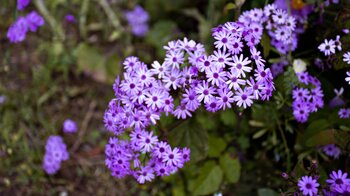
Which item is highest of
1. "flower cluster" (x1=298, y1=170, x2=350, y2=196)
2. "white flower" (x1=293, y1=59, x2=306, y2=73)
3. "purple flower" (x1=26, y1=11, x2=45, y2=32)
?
"purple flower" (x1=26, y1=11, x2=45, y2=32)

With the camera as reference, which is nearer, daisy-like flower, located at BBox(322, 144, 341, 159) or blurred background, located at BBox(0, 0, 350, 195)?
daisy-like flower, located at BBox(322, 144, 341, 159)

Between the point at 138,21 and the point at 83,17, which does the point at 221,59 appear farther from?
the point at 83,17

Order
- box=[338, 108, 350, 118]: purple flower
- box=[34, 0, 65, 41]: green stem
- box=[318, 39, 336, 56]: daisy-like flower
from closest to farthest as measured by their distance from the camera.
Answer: box=[318, 39, 336, 56]: daisy-like flower → box=[338, 108, 350, 118]: purple flower → box=[34, 0, 65, 41]: green stem

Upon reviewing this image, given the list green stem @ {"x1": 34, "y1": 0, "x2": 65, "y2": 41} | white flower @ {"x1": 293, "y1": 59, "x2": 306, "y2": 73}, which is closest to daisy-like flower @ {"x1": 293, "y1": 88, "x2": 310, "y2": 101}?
white flower @ {"x1": 293, "y1": 59, "x2": 306, "y2": 73}

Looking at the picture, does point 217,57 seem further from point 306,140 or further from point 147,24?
point 147,24

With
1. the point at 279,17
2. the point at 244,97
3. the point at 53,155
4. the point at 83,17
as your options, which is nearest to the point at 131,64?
the point at 244,97

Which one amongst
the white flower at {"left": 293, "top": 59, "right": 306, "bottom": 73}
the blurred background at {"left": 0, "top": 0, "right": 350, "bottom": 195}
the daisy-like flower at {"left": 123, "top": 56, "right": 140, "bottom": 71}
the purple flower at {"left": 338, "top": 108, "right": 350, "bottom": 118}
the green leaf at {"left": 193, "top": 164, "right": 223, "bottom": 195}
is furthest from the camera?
the blurred background at {"left": 0, "top": 0, "right": 350, "bottom": 195}

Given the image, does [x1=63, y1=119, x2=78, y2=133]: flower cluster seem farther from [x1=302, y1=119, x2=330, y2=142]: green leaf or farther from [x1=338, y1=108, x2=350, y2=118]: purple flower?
[x1=338, y1=108, x2=350, y2=118]: purple flower
